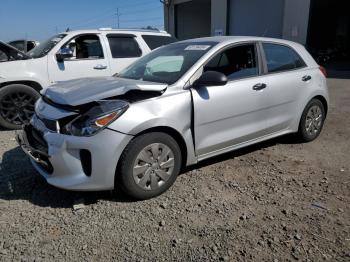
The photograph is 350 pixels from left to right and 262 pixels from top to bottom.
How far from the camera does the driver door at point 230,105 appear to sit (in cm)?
375

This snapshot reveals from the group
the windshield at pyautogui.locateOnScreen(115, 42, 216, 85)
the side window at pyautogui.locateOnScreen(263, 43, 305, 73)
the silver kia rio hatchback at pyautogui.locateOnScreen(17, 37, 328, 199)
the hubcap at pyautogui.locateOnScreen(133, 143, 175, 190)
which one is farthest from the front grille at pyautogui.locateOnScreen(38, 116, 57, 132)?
the side window at pyautogui.locateOnScreen(263, 43, 305, 73)

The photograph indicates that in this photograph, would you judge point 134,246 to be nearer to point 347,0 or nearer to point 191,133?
point 191,133

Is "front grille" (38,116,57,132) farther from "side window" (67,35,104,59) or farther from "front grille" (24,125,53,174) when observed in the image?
"side window" (67,35,104,59)

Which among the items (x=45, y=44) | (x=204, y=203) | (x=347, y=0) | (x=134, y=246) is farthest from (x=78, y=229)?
(x=347, y=0)

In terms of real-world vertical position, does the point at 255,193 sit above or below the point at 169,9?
below

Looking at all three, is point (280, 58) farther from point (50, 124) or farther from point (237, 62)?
point (50, 124)

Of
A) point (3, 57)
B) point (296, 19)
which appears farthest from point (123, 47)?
point (296, 19)

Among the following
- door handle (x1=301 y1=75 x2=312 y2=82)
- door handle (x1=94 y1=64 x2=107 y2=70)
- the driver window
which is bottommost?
door handle (x1=94 y1=64 x2=107 y2=70)

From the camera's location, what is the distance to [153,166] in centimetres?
343

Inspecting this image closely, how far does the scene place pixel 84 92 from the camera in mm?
3422

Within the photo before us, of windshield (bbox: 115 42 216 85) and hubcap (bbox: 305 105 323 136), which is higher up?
windshield (bbox: 115 42 216 85)

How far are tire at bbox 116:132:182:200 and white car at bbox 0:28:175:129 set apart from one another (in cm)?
361

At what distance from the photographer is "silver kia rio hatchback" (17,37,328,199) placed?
317 centimetres

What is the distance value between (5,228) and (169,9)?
Result: 87.9 ft
